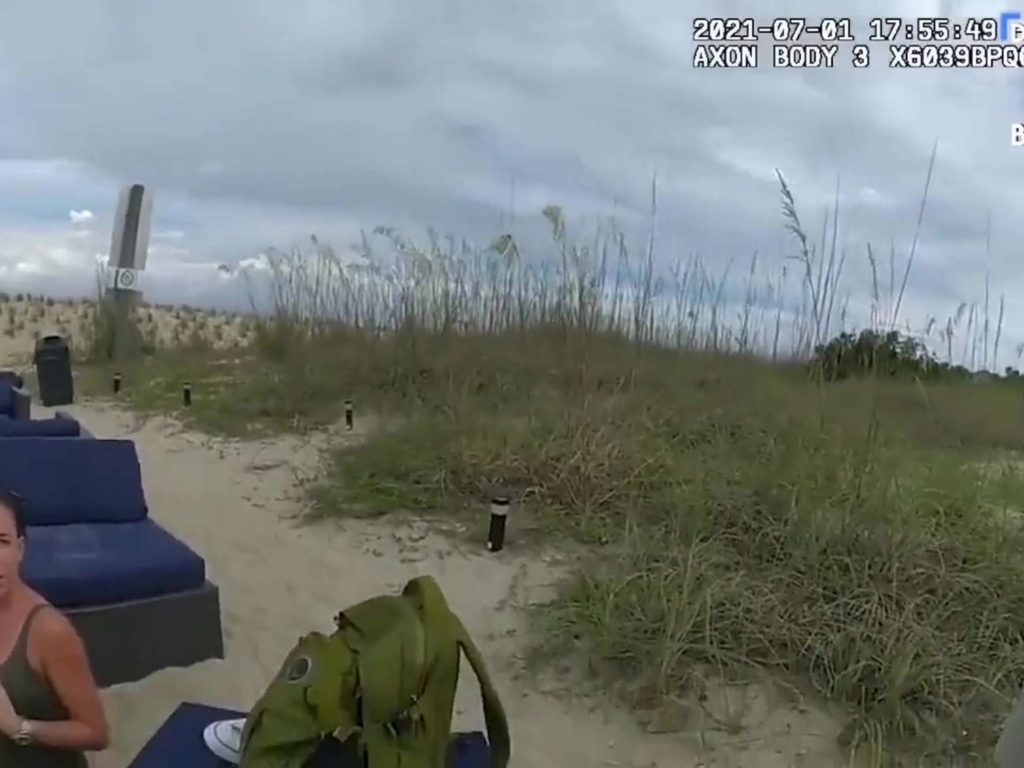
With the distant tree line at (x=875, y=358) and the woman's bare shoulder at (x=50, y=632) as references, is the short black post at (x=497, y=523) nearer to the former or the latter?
the distant tree line at (x=875, y=358)

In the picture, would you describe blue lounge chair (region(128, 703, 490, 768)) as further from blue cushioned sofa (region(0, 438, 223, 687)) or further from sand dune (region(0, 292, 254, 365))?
sand dune (region(0, 292, 254, 365))

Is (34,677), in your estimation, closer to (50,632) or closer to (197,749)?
(50,632)

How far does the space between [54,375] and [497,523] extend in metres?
4.93

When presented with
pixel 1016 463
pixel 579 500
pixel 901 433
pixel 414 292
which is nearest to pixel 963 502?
pixel 901 433

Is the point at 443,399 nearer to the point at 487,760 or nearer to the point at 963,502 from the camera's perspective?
the point at 963,502

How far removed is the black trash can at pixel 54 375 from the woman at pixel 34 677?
6092mm

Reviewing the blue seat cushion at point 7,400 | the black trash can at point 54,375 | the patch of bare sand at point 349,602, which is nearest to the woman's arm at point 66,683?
the patch of bare sand at point 349,602

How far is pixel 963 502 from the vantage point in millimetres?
3369

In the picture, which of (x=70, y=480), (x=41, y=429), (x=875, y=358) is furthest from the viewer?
(x=875, y=358)

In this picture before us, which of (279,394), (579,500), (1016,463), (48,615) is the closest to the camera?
(48,615)

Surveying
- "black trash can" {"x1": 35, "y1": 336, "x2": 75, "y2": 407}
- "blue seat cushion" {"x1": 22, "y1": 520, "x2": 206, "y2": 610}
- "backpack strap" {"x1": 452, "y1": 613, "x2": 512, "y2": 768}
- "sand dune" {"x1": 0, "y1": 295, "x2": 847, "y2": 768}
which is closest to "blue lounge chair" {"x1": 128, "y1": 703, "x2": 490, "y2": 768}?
"backpack strap" {"x1": 452, "y1": 613, "x2": 512, "y2": 768}

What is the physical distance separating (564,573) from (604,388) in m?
1.80

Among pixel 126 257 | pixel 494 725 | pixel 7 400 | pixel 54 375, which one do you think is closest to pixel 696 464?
pixel 494 725

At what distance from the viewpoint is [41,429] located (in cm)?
357
